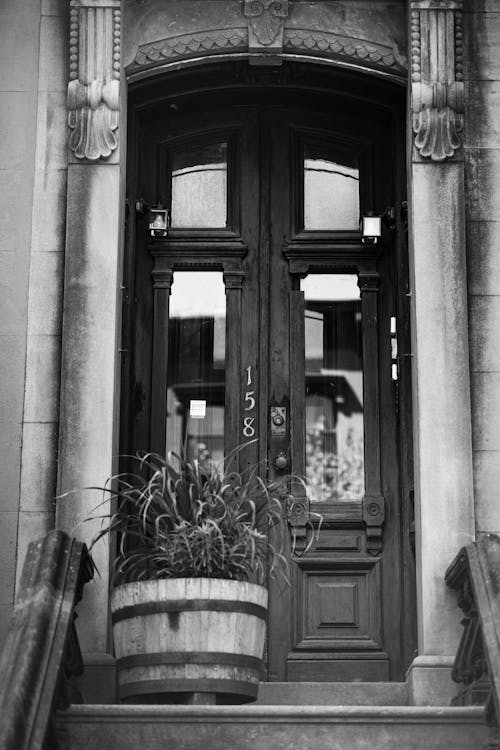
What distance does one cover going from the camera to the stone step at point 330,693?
7.81m

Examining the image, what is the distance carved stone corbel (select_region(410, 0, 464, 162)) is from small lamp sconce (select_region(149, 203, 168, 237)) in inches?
65.2

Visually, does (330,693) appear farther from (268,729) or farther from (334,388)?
(334,388)

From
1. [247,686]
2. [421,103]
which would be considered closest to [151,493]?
[247,686]

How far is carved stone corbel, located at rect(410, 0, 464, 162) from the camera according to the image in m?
8.31

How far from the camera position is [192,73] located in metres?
8.85

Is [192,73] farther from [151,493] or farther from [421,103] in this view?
[151,493]

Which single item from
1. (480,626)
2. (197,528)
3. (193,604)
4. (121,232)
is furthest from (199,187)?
(480,626)

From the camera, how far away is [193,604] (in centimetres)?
663

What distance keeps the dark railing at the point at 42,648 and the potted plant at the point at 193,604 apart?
29cm

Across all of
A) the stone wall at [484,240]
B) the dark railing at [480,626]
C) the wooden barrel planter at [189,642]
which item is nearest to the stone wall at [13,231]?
the wooden barrel planter at [189,642]

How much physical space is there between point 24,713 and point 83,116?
3799 millimetres

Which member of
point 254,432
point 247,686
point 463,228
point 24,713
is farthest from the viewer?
point 254,432

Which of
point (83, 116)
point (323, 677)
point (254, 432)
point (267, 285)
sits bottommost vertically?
point (323, 677)

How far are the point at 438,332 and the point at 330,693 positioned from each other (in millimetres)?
2077
